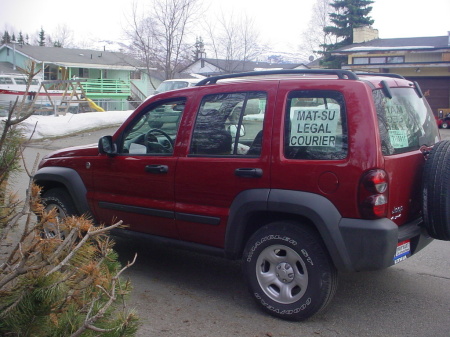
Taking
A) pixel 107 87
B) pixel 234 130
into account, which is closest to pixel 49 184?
pixel 234 130

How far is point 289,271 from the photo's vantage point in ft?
14.6

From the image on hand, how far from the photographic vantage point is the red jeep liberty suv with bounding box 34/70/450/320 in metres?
4.16

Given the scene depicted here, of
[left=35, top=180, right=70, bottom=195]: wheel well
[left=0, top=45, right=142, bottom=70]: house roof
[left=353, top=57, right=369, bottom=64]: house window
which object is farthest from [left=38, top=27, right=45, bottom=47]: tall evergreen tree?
[left=35, top=180, right=70, bottom=195]: wheel well

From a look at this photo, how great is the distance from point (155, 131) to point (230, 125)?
983 millimetres

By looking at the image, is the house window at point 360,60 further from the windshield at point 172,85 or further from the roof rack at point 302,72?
the roof rack at point 302,72

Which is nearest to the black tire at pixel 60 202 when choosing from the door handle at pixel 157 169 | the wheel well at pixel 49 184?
the wheel well at pixel 49 184

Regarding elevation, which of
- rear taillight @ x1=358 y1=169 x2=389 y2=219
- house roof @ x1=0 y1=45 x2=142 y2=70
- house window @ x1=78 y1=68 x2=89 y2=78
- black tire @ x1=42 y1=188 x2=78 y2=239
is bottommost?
black tire @ x1=42 y1=188 x2=78 y2=239

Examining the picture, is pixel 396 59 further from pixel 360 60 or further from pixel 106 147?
pixel 106 147

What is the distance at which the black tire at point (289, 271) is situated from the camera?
4.31m

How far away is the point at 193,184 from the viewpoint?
496cm

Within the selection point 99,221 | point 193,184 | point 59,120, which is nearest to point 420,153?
point 193,184

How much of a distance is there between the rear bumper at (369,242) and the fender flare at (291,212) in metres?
0.05

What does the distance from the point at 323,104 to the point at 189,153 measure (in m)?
1.35

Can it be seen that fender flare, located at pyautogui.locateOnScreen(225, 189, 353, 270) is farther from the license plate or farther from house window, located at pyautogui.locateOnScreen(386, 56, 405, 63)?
house window, located at pyautogui.locateOnScreen(386, 56, 405, 63)
